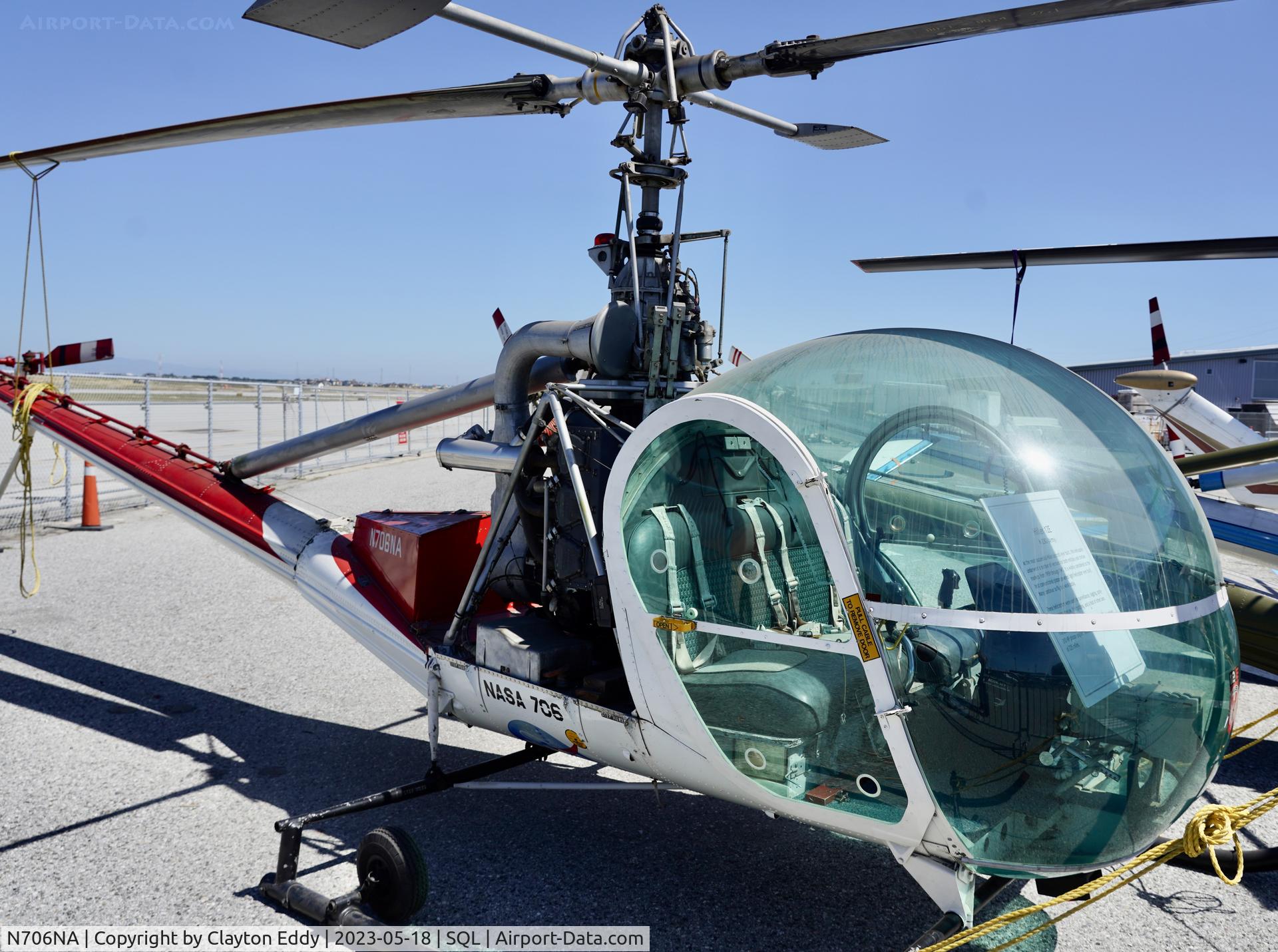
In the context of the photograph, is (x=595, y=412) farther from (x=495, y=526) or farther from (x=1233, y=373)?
(x=1233, y=373)

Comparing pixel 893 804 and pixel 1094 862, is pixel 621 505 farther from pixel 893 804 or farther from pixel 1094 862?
pixel 1094 862

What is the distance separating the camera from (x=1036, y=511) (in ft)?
8.73

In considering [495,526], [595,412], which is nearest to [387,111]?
[595,412]

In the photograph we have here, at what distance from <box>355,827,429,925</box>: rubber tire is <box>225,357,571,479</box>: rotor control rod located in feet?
7.25

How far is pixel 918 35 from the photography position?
314 cm

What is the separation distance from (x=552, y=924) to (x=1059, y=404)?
272 centimetres

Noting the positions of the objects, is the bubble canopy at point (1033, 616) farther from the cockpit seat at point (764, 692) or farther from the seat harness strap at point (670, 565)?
the seat harness strap at point (670, 565)

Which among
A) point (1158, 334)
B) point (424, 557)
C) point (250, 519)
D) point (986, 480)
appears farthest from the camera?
point (1158, 334)

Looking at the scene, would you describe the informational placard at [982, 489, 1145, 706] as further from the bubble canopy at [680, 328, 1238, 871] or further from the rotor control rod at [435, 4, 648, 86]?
the rotor control rod at [435, 4, 648, 86]

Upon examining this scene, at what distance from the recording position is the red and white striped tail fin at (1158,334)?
440 inches

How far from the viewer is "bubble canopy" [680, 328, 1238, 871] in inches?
103

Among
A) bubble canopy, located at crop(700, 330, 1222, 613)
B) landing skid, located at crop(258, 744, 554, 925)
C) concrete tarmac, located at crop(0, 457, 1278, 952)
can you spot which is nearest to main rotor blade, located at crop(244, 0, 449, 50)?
bubble canopy, located at crop(700, 330, 1222, 613)

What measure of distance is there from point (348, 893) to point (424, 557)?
5.85 feet

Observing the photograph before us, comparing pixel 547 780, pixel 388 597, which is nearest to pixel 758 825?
pixel 547 780
